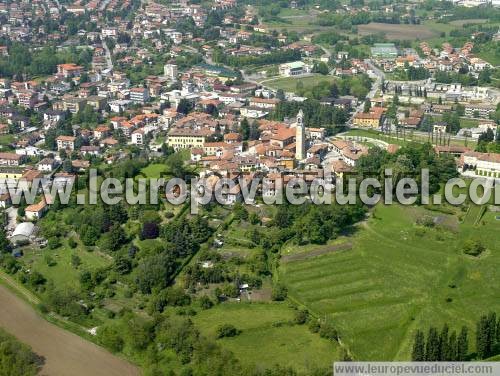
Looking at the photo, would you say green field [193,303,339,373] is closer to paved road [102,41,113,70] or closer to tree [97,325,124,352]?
tree [97,325,124,352]

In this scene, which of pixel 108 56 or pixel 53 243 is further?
pixel 108 56

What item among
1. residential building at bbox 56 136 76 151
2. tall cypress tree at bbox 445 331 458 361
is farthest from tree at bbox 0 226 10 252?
tall cypress tree at bbox 445 331 458 361

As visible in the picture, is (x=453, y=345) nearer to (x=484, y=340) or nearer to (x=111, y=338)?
(x=484, y=340)

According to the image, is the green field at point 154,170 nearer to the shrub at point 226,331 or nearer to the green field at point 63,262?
the green field at point 63,262

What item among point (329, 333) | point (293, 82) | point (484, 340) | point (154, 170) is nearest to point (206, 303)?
point (329, 333)

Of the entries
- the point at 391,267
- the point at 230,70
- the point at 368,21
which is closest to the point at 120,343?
the point at 391,267

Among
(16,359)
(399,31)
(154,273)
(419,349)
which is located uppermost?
(399,31)

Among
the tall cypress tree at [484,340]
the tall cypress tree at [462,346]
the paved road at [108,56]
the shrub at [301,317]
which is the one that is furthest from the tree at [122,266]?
the paved road at [108,56]
